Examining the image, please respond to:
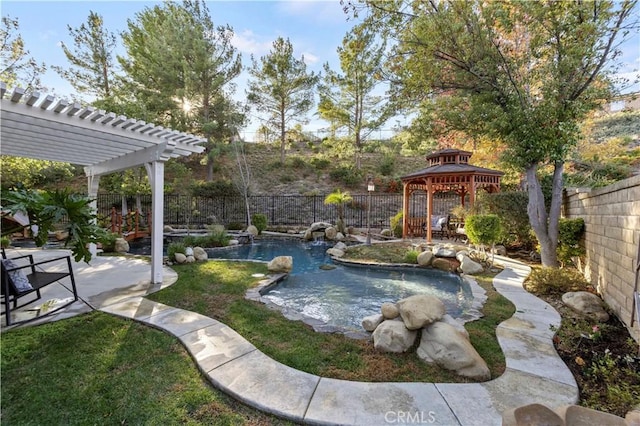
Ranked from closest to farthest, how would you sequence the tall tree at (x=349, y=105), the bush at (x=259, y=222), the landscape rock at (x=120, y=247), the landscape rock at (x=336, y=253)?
the landscape rock at (x=120, y=247), the landscape rock at (x=336, y=253), the bush at (x=259, y=222), the tall tree at (x=349, y=105)

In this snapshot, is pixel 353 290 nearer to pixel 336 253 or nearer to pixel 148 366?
pixel 336 253

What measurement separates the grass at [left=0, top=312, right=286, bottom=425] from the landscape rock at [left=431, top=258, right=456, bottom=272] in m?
5.47

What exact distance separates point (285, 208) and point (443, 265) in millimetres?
11100

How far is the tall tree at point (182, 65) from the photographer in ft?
44.2

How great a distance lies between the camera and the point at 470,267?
5895 millimetres

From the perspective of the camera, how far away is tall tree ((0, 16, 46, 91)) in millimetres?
8995

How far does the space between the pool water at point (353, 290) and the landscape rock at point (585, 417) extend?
231 cm

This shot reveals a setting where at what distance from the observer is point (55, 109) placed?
11.3 ft

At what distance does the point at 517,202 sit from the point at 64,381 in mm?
9390

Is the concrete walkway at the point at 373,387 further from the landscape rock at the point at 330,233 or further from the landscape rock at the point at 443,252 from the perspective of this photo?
the landscape rock at the point at 330,233

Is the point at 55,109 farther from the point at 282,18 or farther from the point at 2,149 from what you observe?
the point at 282,18

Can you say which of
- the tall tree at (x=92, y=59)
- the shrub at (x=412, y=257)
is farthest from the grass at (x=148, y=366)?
the tall tree at (x=92, y=59)

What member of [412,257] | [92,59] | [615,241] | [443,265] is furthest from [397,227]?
[92,59]

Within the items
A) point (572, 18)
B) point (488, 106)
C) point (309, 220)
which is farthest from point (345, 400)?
point (309, 220)
